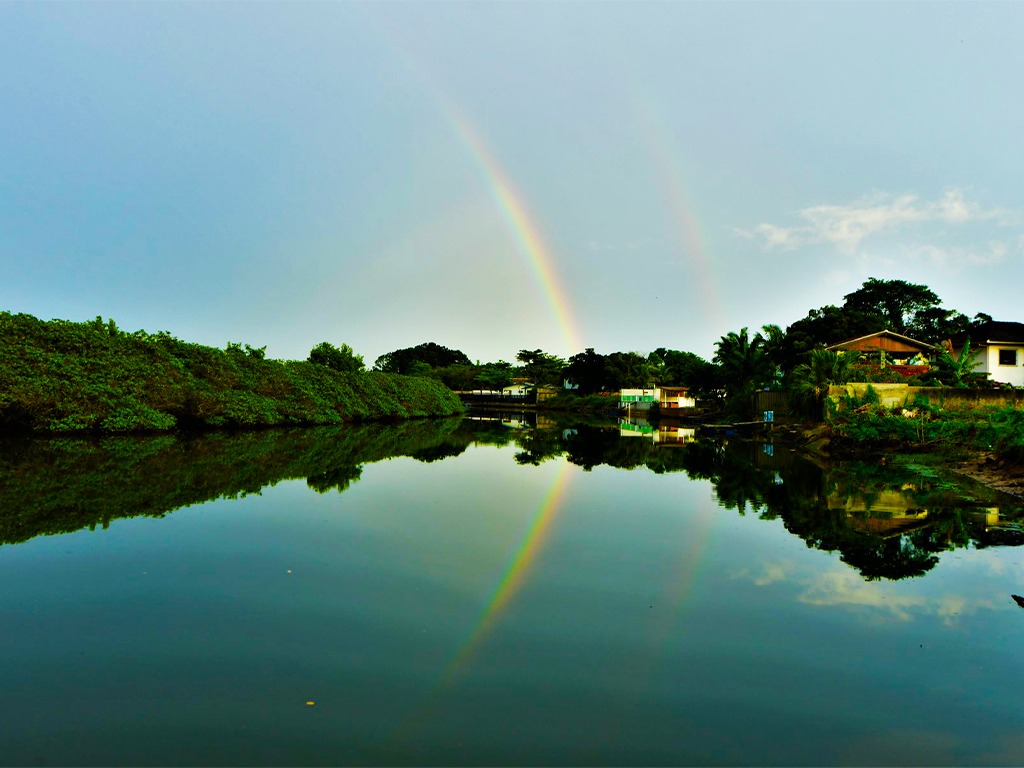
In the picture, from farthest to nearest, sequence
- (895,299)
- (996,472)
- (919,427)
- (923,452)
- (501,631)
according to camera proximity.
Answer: (895,299)
(919,427)
(923,452)
(996,472)
(501,631)

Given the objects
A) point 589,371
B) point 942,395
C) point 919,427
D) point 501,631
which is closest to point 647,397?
point 589,371

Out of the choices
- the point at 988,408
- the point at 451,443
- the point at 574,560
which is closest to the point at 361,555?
the point at 574,560

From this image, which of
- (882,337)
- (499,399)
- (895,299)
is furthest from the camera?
(499,399)

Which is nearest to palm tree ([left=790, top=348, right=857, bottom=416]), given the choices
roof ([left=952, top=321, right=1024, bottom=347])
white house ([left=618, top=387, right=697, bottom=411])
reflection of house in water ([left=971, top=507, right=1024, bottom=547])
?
reflection of house in water ([left=971, top=507, right=1024, bottom=547])

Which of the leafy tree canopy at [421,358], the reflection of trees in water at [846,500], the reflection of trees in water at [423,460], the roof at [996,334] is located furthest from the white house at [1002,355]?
the leafy tree canopy at [421,358]

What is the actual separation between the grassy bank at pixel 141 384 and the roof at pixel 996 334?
43.3 metres

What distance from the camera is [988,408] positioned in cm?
2523

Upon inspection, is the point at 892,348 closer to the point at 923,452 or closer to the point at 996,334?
the point at 996,334

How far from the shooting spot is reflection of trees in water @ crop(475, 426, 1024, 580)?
30.7ft

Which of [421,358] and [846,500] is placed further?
[421,358]

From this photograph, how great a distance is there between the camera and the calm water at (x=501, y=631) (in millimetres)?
4035

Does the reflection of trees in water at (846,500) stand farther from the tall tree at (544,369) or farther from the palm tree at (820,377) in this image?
the tall tree at (544,369)

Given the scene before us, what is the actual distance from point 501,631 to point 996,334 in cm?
5116

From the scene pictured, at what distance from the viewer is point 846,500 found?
1367 centimetres
